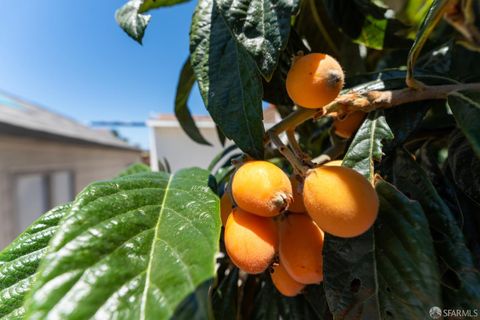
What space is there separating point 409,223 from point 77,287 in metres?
0.40

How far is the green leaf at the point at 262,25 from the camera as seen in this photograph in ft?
1.75

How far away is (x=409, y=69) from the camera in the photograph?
0.60 meters

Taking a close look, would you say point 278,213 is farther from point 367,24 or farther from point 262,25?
point 367,24

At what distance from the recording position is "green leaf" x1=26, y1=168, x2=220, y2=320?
39cm

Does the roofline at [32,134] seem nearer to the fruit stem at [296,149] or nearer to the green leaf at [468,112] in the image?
the fruit stem at [296,149]

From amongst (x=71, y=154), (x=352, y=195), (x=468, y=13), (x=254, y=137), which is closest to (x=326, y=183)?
(x=352, y=195)

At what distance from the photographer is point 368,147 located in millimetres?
606

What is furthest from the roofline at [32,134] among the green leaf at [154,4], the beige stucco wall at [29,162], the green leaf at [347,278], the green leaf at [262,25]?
the green leaf at [347,278]

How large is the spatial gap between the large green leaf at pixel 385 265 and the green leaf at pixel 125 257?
7.3 inches

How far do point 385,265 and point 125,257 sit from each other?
0.33 m

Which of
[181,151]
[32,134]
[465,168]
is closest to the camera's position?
[465,168]

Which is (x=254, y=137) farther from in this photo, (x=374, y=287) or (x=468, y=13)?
(x=468, y=13)

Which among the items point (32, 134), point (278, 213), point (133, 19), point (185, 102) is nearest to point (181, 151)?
point (32, 134)

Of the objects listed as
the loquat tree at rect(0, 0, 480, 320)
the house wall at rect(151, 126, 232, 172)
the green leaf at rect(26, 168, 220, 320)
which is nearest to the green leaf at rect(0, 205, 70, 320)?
the loquat tree at rect(0, 0, 480, 320)
